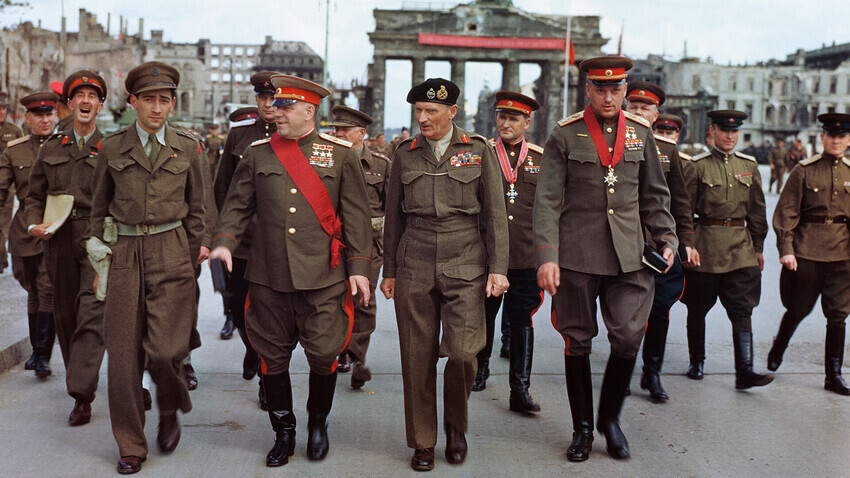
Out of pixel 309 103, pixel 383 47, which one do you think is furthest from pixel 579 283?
pixel 383 47

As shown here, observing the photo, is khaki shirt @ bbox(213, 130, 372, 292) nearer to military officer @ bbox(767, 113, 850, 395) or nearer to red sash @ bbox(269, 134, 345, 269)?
red sash @ bbox(269, 134, 345, 269)

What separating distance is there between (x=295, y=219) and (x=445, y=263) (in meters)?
0.92

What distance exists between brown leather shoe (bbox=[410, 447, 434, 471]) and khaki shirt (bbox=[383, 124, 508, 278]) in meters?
1.08

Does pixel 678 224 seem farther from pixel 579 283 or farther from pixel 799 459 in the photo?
pixel 799 459

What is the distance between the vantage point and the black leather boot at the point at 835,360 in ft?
22.0

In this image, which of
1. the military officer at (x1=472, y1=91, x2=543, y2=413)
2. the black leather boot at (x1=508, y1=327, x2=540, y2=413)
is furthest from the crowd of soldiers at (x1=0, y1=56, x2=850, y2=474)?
the military officer at (x1=472, y1=91, x2=543, y2=413)

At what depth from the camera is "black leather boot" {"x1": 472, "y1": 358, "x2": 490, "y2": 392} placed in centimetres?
676

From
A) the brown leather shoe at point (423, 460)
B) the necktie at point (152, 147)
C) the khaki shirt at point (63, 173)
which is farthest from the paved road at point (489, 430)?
the necktie at point (152, 147)

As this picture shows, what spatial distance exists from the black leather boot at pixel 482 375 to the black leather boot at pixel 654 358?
47.9 inches

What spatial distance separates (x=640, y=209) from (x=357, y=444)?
2.33 m

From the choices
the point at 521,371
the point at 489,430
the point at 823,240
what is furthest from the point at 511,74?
the point at 489,430

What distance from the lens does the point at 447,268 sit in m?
5.05

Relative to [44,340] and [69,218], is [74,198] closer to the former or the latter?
[69,218]

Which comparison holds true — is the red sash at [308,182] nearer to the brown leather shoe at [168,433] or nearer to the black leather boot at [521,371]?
the brown leather shoe at [168,433]
